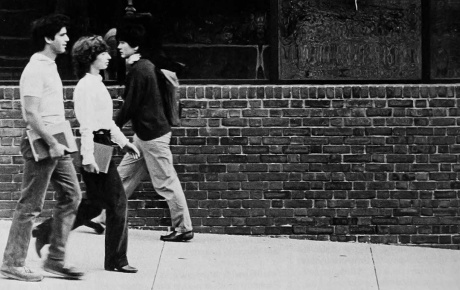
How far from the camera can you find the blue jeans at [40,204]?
7.70 m

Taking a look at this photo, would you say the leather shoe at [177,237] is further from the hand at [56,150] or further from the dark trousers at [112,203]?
the hand at [56,150]

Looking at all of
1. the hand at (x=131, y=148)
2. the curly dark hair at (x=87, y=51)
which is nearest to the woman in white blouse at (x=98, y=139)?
the curly dark hair at (x=87, y=51)

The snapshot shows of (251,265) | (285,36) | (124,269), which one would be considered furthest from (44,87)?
(285,36)

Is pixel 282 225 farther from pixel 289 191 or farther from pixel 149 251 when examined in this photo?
pixel 149 251

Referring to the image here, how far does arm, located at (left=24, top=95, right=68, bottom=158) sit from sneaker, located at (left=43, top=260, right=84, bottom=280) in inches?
33.6

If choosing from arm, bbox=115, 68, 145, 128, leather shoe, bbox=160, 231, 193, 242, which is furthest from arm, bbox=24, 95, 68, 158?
leather shoe, bbox=160, 231, 193, 242

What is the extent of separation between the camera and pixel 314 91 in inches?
394

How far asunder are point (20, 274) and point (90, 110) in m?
1.24

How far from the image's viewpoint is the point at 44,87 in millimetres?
7648

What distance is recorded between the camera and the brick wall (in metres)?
10.0

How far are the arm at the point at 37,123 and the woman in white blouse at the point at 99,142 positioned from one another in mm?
442

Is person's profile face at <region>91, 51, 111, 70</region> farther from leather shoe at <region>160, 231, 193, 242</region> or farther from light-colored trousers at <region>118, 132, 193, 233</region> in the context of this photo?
leather shoe at <region>160, 231, 193, 242</region>

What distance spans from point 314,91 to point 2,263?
332cm

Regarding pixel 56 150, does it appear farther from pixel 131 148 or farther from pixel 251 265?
pixel 251 265
